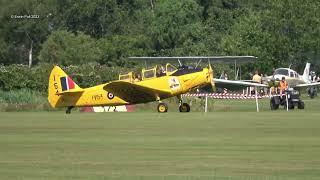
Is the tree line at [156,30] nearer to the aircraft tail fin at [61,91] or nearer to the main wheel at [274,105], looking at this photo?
the aircraft tail fin at [61,91]

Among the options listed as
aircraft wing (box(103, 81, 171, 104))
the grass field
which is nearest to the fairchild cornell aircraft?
aircraft wing (box(103, 81, 171, 104))

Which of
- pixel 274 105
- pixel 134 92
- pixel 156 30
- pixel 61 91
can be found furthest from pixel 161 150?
pixel 156 30

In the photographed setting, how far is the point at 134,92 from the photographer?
37.8 meters

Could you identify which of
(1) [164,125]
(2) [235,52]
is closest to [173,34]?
(2) [235,52]

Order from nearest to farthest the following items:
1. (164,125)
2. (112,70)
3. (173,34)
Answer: (164,125), (112,70), (173,34)

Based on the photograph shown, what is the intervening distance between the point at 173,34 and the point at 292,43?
46.6 ft

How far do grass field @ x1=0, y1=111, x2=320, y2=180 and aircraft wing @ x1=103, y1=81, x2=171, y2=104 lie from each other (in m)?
11.0

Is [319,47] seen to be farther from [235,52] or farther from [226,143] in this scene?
[226,143]

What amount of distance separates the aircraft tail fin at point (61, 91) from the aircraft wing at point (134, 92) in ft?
3.76

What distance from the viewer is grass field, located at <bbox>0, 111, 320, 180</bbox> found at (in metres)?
13.4

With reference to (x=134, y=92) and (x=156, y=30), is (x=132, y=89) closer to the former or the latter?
(x=134, y=92)

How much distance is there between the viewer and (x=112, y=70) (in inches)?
1954

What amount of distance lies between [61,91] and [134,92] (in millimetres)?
2412

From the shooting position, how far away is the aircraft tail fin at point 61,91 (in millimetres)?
37562
